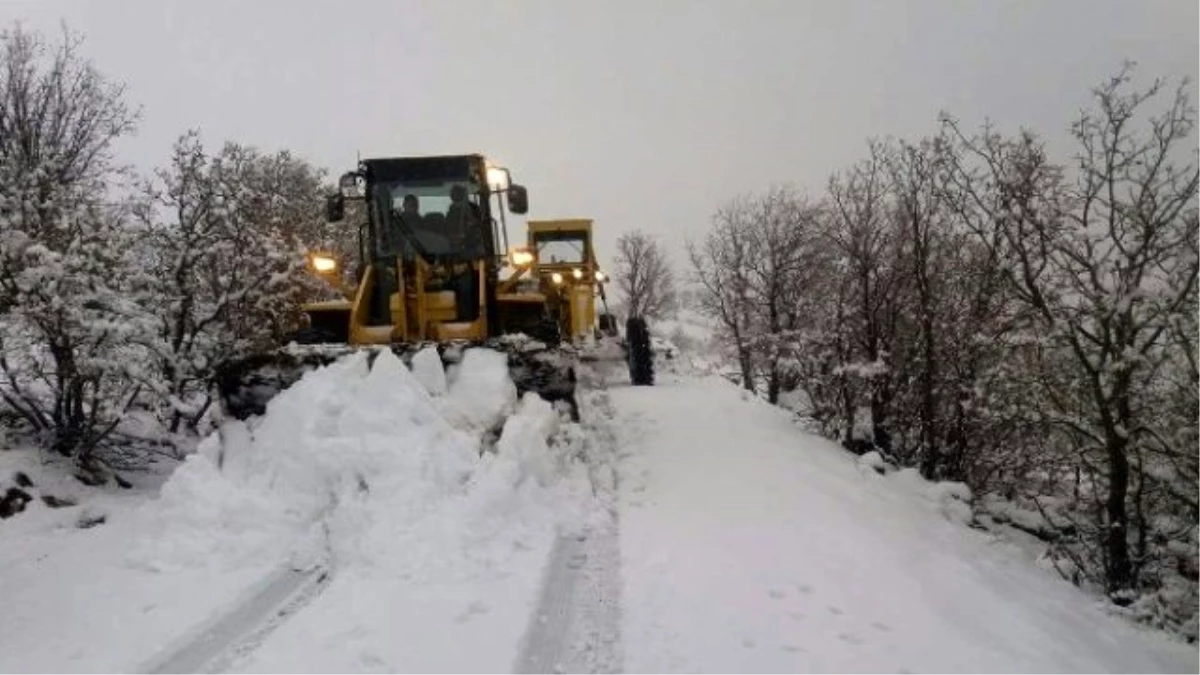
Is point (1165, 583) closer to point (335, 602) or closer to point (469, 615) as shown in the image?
point (469, 615)

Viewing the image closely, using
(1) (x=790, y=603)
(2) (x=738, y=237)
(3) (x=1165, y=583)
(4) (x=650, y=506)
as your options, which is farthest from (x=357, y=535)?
(2) (x=738, y=237)

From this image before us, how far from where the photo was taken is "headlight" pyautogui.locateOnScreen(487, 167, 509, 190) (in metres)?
10.6

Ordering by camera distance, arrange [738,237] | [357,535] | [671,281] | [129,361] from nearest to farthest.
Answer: [357,535] < [129,361] < [738,237] < [671,281]

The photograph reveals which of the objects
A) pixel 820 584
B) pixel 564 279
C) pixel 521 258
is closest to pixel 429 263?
pixel 521 258

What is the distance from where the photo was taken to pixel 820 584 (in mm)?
5848

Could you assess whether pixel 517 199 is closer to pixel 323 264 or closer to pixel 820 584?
pixel 323 264

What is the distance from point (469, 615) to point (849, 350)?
38.3ft

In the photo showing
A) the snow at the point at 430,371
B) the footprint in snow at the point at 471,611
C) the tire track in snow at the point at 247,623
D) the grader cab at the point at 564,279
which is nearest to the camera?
the tire track in snow at the point at 247,623

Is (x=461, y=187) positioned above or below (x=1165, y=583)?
above

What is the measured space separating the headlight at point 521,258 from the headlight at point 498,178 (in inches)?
33.3

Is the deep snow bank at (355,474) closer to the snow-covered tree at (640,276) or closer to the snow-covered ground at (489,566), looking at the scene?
the snow-covered ground at (489,566)

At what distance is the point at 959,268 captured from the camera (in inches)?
565

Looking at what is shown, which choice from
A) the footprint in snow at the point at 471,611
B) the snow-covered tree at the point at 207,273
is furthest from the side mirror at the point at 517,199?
the footprint in snow at the point at 471,611

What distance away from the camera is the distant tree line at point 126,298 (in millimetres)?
9234
